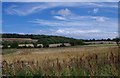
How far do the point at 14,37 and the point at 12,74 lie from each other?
72.6 inches

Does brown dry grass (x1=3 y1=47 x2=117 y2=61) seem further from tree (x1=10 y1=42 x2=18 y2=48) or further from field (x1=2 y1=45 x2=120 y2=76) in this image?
tree (x1=10 y1=42 x2=18 y2=48)

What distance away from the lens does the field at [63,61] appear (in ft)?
26.0

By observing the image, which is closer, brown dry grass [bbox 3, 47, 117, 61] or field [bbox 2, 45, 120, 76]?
field [bbox 2, 45, 120, 76]

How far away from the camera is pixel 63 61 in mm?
8648

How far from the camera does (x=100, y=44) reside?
995 centimetres

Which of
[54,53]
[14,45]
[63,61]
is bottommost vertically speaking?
[63,61]

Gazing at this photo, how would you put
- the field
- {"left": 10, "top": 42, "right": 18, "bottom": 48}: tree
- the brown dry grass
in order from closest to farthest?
1. the field
2. the brown dry grass
3. {"left": 10, "top": 42, "right": 18, "bottom": 48}: tree

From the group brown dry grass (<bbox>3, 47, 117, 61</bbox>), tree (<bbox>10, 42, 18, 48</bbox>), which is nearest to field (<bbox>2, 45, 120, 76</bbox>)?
brown dry grass (<bbox>3, 47, 117, 61</bbox>)

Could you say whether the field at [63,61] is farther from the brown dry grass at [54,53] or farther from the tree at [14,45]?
the tree at [14,45]

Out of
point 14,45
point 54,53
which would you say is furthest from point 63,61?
point 14,45

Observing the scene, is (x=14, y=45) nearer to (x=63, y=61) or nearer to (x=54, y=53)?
(x=54, y=53)

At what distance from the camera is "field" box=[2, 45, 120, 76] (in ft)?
26.0

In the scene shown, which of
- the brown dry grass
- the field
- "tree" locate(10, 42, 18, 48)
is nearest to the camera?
the field

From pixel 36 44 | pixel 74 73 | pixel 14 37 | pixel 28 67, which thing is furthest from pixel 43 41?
pixel 74 73
